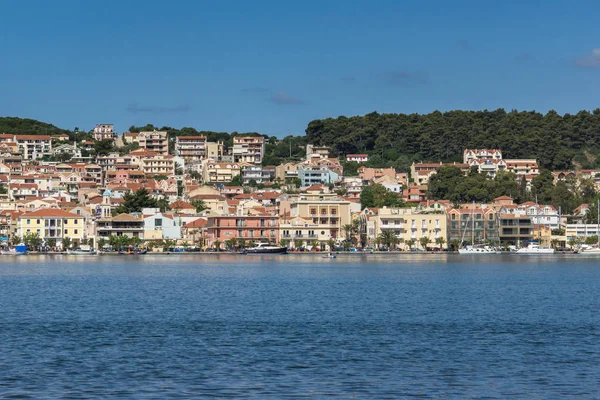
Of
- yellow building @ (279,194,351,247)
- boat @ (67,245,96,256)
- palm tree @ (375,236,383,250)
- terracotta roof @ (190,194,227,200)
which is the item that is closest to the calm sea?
boat @ (67,245,96,256)

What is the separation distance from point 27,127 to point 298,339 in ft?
486

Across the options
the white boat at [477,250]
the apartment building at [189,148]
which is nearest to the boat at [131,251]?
the white boat at [477,250]

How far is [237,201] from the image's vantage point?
115 metres

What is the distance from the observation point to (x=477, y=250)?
98.8m

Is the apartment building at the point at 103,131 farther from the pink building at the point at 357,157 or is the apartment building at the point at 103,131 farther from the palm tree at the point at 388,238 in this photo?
the palm tree at the point at 388,238

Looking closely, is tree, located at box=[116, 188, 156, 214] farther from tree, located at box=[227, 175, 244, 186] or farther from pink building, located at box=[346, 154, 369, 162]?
pink building, located at box=[346, 154, 369, 162]

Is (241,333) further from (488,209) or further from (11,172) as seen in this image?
(11,172)

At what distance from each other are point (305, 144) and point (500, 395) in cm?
14062

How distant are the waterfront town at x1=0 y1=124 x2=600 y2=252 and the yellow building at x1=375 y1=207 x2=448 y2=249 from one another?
0.09 metres

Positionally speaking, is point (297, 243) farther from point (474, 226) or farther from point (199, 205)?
point (474, 226)

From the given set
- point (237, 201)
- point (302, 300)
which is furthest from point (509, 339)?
point (237, 201)

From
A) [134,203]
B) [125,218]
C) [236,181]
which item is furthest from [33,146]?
[125,218]

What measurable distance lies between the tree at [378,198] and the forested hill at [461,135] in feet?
71.6

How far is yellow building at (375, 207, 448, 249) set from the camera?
101m
